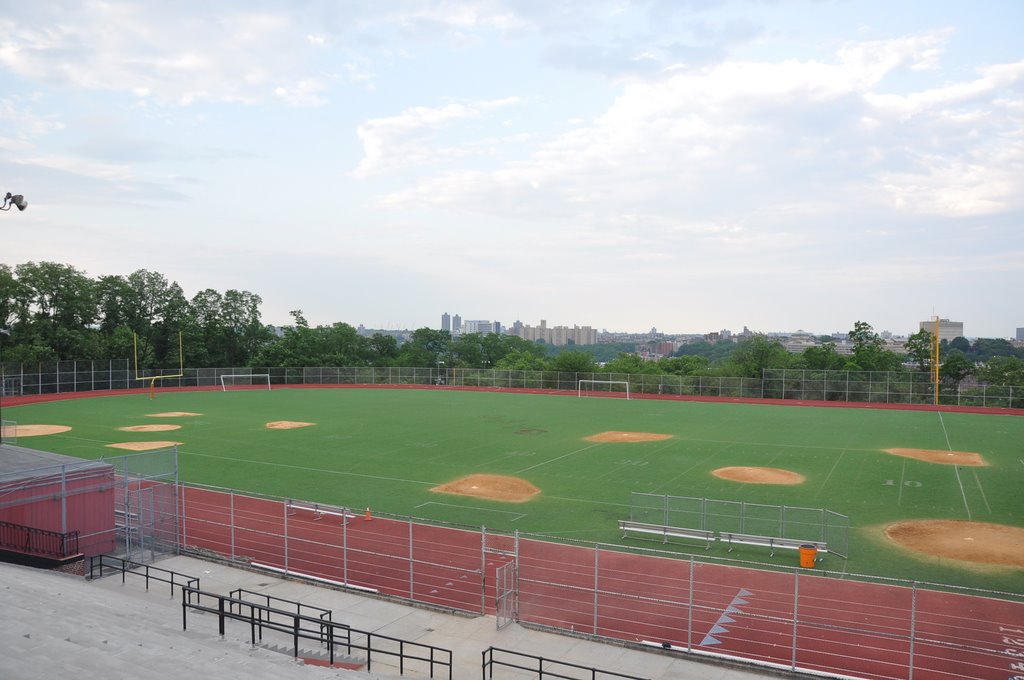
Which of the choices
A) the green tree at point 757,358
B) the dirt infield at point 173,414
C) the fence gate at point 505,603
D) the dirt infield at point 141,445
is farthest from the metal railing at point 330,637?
the green tree at point 757,358

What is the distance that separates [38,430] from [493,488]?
114 ft

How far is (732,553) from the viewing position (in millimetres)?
22844

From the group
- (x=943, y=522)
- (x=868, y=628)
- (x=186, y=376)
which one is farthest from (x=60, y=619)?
(x=186, y=376)

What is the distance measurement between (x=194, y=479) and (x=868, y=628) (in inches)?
1111

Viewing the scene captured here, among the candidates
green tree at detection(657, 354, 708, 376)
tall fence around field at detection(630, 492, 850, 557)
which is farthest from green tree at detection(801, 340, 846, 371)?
tall fence around field at detection(630, 492, 850, 557)

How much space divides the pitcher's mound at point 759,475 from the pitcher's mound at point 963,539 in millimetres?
7422

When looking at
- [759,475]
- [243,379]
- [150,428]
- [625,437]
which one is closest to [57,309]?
[243,379]

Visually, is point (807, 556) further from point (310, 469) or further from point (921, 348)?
point (921, 348)

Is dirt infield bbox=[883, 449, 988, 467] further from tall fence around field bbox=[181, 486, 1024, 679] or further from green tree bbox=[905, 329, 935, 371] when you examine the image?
green tree bbox=[905, 329, 935, 371]

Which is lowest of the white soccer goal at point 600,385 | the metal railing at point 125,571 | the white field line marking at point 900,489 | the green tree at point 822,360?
the metal railing at point 125,571

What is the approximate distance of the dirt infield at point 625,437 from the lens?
149ft

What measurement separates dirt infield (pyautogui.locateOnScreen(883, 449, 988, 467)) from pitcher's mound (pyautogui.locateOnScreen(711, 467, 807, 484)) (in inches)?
387

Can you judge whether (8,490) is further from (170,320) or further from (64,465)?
A: (170,320)

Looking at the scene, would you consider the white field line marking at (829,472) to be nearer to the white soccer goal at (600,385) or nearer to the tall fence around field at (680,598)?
the tall fence around field at (680,598)
